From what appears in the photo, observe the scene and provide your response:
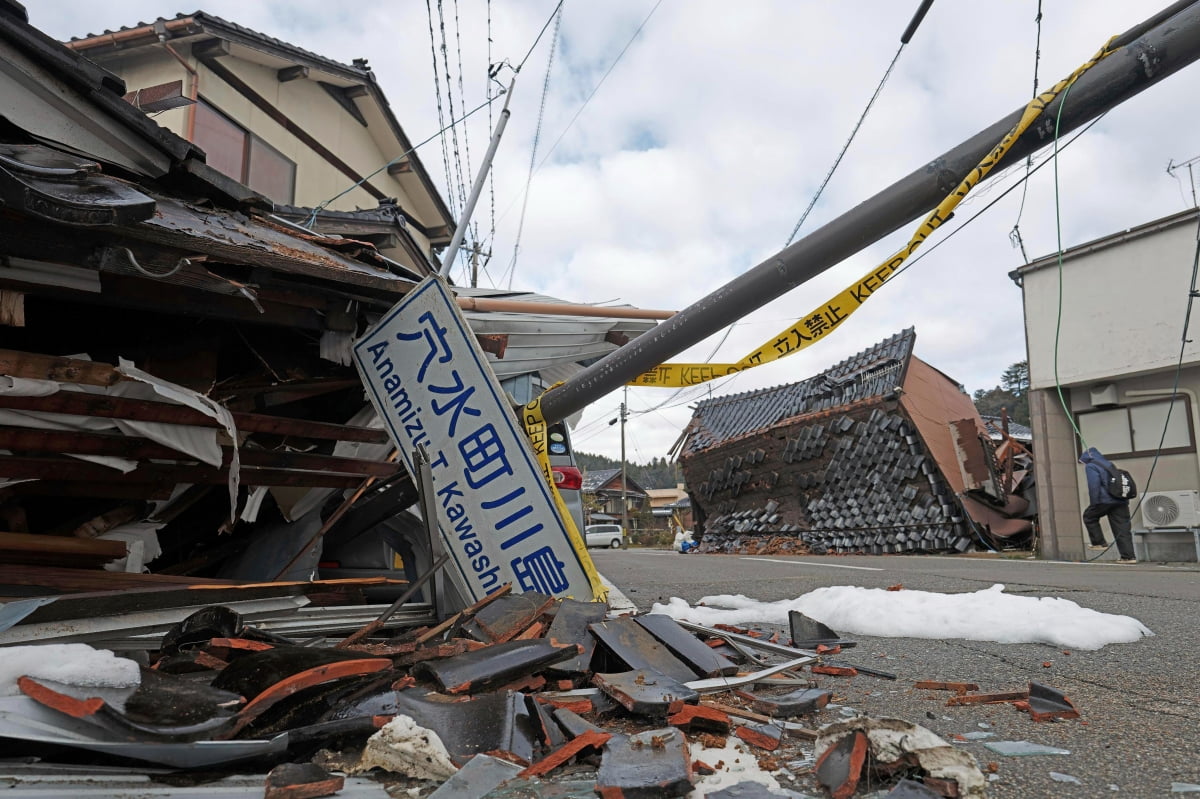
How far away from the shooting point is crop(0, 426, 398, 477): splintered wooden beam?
2.72 m

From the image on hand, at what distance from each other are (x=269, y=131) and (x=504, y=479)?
11.7m

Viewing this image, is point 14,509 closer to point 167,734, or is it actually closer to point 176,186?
point 176,186

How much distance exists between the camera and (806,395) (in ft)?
64.4

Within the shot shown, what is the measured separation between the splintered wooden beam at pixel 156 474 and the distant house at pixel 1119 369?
12.3 m

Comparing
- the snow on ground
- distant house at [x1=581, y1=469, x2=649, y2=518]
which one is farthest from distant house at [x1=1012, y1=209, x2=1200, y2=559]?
distant house at [x1=581, y1=469, x2=649, y2=518]

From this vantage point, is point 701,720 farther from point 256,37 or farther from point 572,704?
point 256,37

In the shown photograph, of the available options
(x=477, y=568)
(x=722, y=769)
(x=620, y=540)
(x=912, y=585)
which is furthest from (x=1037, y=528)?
(x=620, y=540)

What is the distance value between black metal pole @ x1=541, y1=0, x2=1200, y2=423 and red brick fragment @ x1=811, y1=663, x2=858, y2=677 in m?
1.64

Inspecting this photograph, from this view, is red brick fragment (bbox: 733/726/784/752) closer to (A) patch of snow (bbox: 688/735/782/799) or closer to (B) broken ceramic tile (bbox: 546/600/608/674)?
(A) patch of snow (bbox: 688/735/782/799)

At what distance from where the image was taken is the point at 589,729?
1888 millimetres

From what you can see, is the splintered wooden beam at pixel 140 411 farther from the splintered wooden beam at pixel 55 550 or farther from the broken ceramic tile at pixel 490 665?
the broken ceramic tile at pixel 490 665

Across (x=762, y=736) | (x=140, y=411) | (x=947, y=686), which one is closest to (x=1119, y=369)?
(x=947, y=686)

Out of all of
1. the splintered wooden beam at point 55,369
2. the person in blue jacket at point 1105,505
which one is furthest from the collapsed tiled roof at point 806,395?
the splintered wooden beam at point 55,369

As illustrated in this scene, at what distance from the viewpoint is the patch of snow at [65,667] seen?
163cm
